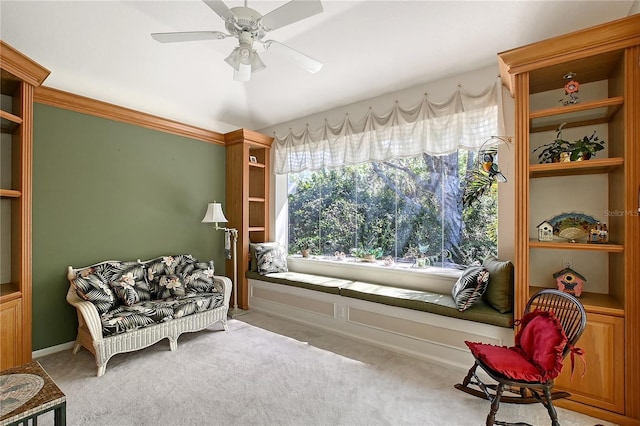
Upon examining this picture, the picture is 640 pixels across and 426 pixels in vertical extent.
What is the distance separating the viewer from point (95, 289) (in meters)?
2.89

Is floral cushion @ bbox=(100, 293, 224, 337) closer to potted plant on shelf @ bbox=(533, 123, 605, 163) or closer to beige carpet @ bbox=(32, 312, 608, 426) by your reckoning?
beige carpet @ bbox=(32, 312, 608, 426)

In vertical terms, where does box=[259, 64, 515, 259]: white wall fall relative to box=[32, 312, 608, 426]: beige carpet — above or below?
above

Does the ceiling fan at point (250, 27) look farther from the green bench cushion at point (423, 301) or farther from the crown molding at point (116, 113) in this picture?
the green bench cushion at point (423, 301)

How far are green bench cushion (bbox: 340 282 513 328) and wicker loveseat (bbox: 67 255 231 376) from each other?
167cm

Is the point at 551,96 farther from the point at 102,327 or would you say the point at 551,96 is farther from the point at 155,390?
the point at 102,327

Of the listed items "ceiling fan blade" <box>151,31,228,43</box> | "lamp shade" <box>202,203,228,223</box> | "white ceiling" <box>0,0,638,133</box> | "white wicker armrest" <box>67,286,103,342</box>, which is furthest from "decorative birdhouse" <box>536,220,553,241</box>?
"white wicker armrest" <box>67,286,103,342</box>

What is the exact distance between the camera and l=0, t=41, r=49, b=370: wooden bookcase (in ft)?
7.96

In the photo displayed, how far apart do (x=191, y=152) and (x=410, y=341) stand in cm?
383

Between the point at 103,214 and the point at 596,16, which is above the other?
the point at 596,16

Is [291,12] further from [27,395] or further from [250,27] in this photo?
[27,395]

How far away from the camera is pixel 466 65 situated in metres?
3.14

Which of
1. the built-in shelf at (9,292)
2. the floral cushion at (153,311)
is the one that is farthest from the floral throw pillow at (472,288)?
the built-in shelf at (9,292)

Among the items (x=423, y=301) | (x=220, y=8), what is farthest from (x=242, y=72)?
(x=423, y=301)

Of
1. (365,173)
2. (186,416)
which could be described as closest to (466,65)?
(365,173)
